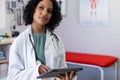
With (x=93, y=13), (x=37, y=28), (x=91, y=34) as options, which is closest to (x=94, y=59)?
(x=91, y=34)

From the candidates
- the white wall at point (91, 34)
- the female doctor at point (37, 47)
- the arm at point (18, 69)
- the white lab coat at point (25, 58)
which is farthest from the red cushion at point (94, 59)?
the arm at point (18, 69)

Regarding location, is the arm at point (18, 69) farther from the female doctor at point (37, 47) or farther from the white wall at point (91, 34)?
the white wall at point (91, 34)

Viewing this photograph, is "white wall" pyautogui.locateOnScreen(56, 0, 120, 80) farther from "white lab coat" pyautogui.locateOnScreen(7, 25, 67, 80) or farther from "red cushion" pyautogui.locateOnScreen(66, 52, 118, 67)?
"white lab coat" pyautogui.locateOnScreen(7, 25, 67, 80)

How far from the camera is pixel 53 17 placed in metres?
1.57

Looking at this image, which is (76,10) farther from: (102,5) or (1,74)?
(1,74)

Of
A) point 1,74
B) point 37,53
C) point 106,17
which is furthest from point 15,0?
point 37,53

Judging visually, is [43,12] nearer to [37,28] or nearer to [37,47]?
[37,28]

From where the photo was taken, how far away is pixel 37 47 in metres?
1.43

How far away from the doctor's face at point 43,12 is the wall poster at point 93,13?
5.39 ft

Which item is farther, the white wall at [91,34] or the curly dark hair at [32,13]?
the white wall at [91,34]

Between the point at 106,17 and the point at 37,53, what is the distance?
5.84 feet

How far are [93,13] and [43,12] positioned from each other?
5.84 feet

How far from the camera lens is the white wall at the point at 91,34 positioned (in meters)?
2.92

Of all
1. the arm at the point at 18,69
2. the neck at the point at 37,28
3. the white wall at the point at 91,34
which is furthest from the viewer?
the white wall at the point at 91,34
